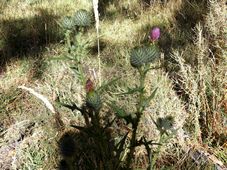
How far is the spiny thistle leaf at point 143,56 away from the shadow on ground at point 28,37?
2274mm

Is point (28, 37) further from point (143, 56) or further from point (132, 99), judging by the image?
point (143, 56)

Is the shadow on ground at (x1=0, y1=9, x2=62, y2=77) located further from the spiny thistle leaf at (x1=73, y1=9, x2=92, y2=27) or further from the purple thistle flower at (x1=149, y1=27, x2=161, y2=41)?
the purple thistle flower at (x1=149, y1=27, x2=161, y2=41)

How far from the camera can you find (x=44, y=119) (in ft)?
10.5

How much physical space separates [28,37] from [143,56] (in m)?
3.35

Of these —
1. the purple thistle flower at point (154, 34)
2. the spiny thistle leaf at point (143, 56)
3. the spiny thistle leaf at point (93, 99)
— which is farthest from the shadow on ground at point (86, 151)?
the purple thistle flower at point (154, 34)

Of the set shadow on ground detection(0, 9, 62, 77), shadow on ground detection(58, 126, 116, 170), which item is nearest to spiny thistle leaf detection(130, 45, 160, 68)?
shadow on ground detection(58, 126, 116, 170)

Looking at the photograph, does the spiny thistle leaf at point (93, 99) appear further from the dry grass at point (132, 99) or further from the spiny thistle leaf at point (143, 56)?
the dry grass at point (132, 99)

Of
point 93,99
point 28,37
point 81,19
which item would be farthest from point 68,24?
point 28,37

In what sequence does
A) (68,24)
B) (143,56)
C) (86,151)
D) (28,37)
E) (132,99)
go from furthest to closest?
(28,37)
(132,99)
(86,151)
(68,24)
(143,56)

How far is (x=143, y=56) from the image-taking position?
1.89 metres

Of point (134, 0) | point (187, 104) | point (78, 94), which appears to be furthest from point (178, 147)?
point (134, 0)

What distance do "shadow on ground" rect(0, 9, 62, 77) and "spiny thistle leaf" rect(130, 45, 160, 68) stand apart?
7.46ft

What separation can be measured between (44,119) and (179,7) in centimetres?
271

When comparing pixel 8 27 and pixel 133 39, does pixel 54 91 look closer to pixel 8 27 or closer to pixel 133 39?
pixel 133 39
